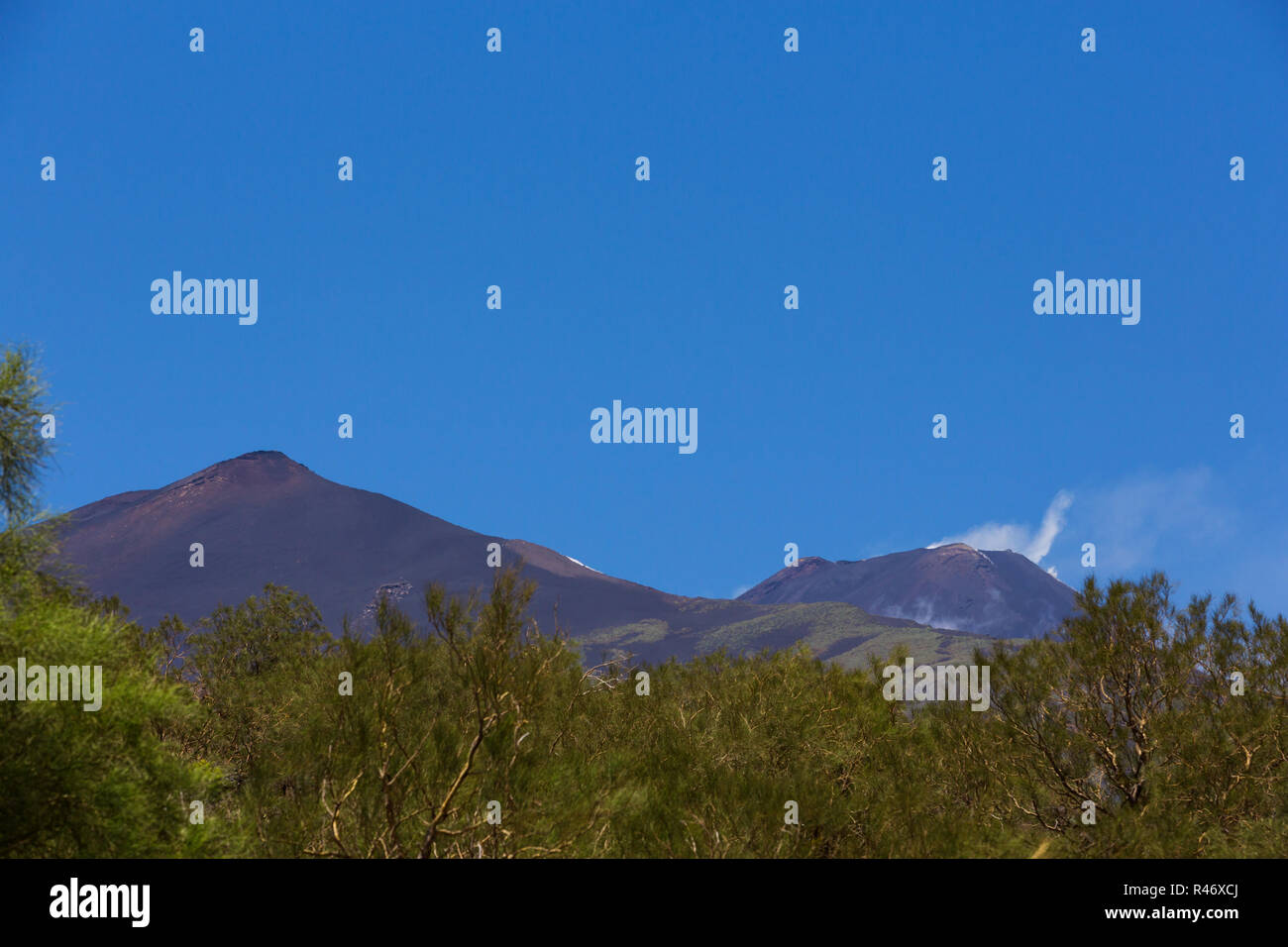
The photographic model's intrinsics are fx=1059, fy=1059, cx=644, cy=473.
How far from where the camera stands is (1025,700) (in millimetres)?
20328

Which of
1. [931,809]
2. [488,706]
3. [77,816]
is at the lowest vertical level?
[931,809]

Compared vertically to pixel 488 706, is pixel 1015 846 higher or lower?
lower

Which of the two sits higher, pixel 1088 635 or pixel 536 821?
pixel 1088 635

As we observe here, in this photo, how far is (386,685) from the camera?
11.9 metres
